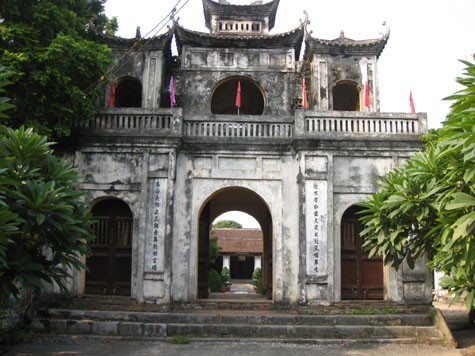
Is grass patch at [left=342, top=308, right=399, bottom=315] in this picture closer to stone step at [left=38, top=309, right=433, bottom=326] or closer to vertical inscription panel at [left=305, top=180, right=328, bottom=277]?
stone step at [left=38, top=309, right=433, bottom=326]

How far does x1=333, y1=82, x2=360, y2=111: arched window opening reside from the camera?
17.6m

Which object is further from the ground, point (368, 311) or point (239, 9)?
point (239, 9)

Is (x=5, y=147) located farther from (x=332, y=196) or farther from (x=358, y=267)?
(x=358, y=267)

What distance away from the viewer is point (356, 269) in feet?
42.4

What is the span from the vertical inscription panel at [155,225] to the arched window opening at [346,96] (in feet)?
26.4

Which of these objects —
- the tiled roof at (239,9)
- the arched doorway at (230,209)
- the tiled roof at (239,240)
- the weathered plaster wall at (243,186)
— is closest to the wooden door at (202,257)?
the arched doorway at (230,209)

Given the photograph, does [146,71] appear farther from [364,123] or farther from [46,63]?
[364,123]

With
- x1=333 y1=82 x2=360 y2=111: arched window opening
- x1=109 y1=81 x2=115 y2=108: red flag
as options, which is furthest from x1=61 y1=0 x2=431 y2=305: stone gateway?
x1=333 y1=82 x2=360 y2=111: arched window opening

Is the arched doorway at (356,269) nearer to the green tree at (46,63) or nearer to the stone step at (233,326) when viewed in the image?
the stone step at (233,326)

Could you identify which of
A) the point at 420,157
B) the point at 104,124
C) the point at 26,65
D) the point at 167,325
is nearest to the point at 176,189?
the point at 104,124

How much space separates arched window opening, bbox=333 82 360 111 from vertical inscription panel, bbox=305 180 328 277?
5.96 meters

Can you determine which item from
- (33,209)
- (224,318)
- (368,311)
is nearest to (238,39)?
(224,318)

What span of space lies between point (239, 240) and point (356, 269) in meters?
19.4

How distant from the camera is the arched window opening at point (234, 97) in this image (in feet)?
57.4
